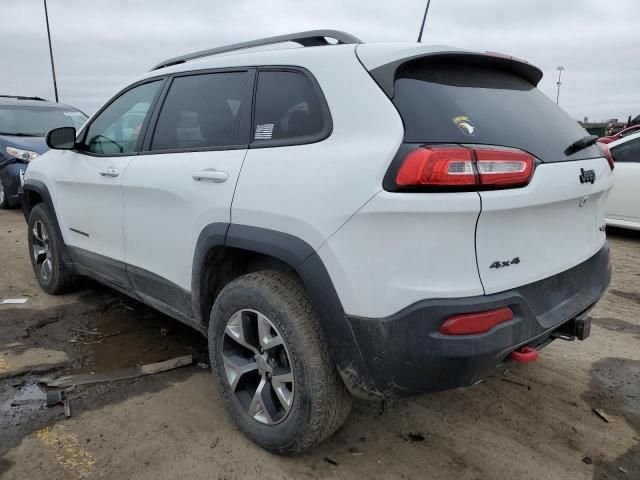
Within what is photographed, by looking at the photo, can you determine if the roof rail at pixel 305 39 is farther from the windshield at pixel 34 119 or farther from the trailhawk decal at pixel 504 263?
the windshield at pixel 34 119

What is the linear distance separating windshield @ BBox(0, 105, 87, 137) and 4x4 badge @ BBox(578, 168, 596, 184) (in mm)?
8229

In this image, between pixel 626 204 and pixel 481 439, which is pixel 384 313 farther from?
pixel 626 204

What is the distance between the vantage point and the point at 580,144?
246cm

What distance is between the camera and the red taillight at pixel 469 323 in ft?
6.15

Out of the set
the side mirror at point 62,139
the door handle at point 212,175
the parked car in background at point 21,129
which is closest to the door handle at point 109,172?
the side mirror at point 62,139

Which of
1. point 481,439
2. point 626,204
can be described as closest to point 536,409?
point 481,439

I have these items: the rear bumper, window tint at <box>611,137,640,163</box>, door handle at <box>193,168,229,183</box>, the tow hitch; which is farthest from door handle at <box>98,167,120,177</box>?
window tint at <box>611,137,640,163</box>

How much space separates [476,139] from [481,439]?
59.9 inches

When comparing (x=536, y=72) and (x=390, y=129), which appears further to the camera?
(x=536, y=72)

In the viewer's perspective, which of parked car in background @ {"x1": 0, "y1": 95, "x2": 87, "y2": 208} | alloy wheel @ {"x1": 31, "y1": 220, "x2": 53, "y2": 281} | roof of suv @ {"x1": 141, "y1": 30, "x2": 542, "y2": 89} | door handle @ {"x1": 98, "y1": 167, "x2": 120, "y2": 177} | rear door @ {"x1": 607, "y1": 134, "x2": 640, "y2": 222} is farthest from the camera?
parked car in background @ {"x1": 0, "y1": 95, "x2": 87, "y2": 208}

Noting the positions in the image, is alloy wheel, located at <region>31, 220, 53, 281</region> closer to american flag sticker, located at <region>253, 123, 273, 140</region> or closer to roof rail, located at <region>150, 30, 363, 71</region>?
roof rail, located at <region>150, 30, 363, 71</region>

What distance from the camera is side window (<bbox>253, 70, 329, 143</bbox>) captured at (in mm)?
2271

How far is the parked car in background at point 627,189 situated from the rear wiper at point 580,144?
5016 millimetres

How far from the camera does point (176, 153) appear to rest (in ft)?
9.50
